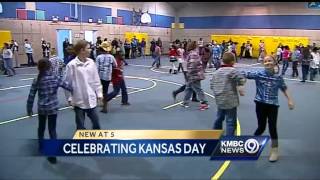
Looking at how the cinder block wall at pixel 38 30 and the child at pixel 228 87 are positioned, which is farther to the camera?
the cinder block wall at pixel 38 30

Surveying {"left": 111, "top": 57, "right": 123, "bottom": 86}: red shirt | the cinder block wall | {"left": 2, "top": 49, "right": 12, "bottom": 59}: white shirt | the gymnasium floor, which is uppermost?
the cinder block wall

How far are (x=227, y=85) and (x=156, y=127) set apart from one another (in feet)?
8.75

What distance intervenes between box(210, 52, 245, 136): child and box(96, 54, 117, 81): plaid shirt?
12.4 ft

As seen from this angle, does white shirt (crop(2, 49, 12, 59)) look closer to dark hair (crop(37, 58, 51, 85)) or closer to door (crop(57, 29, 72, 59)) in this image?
door (crop(57, 29, 72, 59))

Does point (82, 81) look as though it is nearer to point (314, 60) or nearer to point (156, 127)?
point (156, 127)

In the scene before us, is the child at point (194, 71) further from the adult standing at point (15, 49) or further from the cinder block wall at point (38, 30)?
the cinder block wall at point (38, 30)

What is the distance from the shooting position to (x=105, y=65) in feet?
28.7

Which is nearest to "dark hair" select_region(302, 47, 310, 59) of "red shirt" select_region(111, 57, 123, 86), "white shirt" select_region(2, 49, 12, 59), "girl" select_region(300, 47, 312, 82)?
"girl" select_region(300, 47, 312, 82)

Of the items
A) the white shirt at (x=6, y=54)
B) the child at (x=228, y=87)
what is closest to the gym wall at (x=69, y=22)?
the white shirt at (x=6, y=54)

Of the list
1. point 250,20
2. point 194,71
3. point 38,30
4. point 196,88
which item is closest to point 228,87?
point 194,71

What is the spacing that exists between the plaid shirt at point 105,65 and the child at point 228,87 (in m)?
3.78

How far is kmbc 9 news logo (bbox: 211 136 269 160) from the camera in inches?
180

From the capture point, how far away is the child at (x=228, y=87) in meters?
5.52

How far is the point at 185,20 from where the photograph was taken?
38.5 meters
